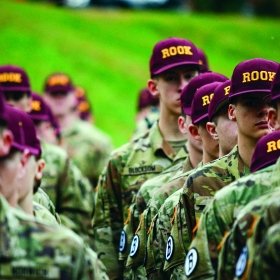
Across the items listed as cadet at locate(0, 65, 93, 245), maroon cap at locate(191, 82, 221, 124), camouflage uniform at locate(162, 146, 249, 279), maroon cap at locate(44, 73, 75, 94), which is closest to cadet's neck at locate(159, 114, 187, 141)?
maroon cap at locate(191, 82, 221, 124)

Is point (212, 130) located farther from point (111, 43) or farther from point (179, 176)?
point (111, 43)

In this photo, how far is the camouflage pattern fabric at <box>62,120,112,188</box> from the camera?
18672 mm

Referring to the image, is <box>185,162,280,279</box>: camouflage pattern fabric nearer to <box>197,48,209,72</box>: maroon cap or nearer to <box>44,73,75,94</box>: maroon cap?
<box>197,48,209,72</box>: maroon cap

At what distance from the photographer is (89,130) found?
1939 cm

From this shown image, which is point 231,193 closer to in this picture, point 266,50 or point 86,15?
point 266,50

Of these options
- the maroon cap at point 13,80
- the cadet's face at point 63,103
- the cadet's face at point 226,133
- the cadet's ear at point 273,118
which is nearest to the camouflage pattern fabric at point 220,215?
the cadet's ear at point 273,118

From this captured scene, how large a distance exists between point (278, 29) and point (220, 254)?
119 ft

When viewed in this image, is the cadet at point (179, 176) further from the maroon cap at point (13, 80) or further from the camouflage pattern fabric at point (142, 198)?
the maroon cap at point (13, 80)

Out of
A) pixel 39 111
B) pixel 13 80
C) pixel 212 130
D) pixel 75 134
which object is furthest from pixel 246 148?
pixel 75 134

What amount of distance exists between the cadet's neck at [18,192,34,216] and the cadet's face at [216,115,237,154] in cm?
209

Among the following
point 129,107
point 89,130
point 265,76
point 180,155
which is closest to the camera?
point 265,76

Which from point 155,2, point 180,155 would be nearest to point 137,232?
point 180,155

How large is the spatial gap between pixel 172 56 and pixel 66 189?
2.29 m

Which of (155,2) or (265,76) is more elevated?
(265,76)
